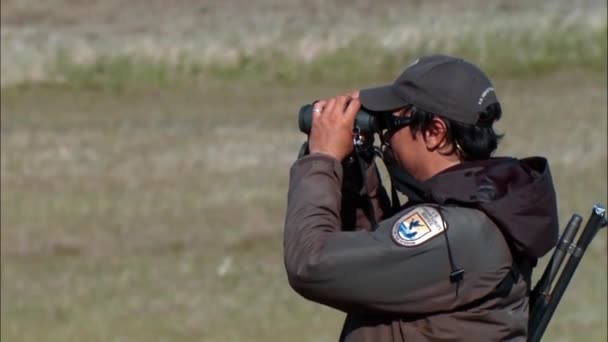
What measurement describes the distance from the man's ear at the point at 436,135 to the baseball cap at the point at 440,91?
23mm

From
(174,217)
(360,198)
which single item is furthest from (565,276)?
(174,217)

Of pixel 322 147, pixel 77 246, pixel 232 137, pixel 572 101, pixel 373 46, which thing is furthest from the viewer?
pixel 373 46

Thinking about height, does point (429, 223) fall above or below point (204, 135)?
above

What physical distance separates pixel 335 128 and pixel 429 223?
1.03 ft

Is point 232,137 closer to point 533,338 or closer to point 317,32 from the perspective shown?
point 317,32

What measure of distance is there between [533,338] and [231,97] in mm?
16303

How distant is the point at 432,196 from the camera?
2.95m

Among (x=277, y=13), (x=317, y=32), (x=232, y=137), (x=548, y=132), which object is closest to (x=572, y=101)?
(x=548, y=132)

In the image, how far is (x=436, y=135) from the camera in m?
2.98

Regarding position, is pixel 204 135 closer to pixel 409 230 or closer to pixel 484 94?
pixel 484 94

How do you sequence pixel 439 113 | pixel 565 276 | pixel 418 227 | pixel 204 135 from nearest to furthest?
pixel 418 227, pixel 439 113, pixel 565 276, pixel 204 135

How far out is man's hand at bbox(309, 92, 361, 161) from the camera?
3.04 metres

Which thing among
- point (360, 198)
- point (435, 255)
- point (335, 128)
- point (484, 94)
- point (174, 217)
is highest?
point (484, 94)

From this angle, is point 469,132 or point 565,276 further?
point 565,276
